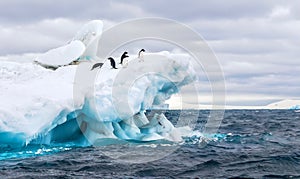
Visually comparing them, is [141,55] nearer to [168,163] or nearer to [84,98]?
[84,98]

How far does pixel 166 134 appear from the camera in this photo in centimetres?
1748

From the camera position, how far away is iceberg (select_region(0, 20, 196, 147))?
1307 cm

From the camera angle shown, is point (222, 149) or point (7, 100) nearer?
point (7, 100)

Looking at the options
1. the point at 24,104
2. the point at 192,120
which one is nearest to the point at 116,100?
the point at 24,104

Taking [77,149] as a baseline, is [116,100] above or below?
above

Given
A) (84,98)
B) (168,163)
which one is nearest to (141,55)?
(84,98)

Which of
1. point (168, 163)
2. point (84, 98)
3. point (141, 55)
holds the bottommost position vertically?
point (168, 163)

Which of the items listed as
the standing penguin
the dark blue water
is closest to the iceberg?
the standing penguin

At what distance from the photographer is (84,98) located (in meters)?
14.4

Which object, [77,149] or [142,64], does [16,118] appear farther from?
[142,64]

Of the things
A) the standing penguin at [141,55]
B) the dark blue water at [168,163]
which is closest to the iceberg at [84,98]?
the standing penguin at [141,55]

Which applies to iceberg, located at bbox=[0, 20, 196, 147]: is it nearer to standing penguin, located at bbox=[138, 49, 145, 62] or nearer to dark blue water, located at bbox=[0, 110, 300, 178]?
standing penguin, located at bbox=[138, 49, 145, 62]

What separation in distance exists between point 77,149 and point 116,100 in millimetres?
2207

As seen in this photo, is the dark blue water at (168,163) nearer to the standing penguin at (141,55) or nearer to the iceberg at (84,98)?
the iceberg at (84,98)
